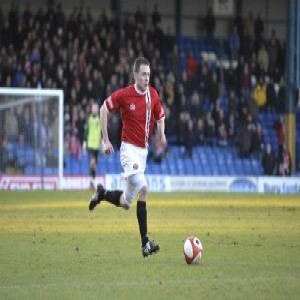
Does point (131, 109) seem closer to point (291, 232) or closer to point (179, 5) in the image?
point (291, 232)

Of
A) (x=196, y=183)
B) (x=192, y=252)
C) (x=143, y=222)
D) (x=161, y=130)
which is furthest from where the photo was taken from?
(x=196, y=183)

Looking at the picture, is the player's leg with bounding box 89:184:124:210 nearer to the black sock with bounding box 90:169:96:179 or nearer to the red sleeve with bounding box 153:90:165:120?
the red sleeve with bounding box 153:90:165:120

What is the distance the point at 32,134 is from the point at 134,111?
2019 cm

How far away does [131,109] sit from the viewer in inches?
571

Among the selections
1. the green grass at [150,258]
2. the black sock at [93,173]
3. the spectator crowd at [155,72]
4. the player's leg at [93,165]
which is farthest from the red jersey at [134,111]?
the spectator crowd at [155,72]

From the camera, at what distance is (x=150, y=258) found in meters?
14.0

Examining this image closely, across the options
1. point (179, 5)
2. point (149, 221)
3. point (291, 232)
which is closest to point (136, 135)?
point (291, 232)

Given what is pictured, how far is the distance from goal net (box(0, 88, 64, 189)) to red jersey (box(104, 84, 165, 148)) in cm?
1966

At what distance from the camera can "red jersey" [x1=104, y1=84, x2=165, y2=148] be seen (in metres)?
14.5

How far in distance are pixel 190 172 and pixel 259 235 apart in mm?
21433

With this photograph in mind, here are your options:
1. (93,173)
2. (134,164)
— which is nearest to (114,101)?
(134,164)

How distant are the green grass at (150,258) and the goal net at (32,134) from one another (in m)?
7.97

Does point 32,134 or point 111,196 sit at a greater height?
point 111,196

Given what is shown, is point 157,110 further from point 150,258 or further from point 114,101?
point 150,258
